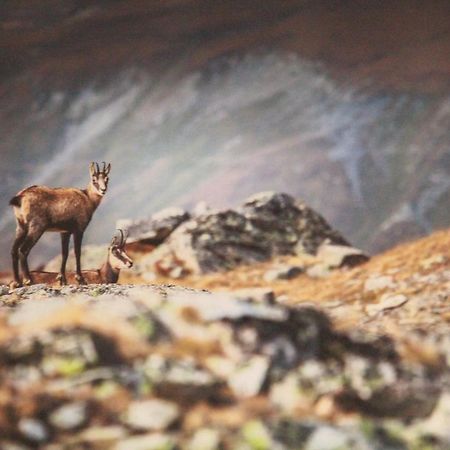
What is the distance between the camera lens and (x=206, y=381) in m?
5.19

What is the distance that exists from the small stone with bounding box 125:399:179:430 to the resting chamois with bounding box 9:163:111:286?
693 centimetres

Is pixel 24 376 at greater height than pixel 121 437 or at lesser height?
greater

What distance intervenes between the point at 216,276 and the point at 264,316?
15785 millimetres

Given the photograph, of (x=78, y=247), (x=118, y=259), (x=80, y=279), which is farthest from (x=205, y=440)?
(x=118, y=259)

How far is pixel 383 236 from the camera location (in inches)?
1834

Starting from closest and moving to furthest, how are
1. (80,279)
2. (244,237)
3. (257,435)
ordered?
(257,435), (80,279), (244,237)

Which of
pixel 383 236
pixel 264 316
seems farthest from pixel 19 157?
pixel 264 316

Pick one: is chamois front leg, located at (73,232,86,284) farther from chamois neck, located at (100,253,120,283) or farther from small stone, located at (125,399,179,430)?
small stone, located at (125,399,179,430)

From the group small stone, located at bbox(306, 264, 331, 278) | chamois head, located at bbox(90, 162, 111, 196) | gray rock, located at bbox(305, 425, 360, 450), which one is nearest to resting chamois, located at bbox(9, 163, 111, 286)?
chamois head, located at bbox(90, 162, 111, 196)

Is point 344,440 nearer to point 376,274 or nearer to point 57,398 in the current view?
point 57,398

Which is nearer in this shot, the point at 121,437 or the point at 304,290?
the point at 121,437

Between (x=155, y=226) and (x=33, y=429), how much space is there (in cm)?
2027

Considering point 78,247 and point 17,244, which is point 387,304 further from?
point 17,244

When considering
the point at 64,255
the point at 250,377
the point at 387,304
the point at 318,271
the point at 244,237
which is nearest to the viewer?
the point at 250,377
